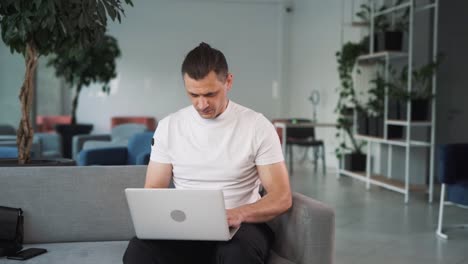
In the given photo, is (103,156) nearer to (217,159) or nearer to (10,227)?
(10,227)

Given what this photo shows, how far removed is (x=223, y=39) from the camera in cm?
1238

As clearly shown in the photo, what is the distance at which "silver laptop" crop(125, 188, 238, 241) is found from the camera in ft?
6.21

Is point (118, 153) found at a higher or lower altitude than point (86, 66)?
lower

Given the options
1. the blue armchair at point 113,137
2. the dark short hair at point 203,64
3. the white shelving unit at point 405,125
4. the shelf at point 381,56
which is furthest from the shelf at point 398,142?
the dark short hair at point 203,64

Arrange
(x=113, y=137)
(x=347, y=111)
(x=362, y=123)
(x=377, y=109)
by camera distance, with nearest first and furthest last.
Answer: (x=377, y=109) → (x=113, y=137) → (x=362, y=123) → (x=347, y=111)

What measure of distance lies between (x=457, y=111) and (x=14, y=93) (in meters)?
5.97

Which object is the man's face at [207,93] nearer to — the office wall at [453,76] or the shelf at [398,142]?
the shelf at [398,142]

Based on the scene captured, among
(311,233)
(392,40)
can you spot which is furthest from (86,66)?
(311,233)

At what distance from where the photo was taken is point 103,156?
5.24 metres

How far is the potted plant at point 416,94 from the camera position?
6184 millimetres

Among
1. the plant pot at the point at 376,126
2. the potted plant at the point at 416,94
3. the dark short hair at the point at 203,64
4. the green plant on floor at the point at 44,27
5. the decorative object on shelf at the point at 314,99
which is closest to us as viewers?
the dark short hair at the point at 203,64

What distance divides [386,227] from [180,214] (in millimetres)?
3417

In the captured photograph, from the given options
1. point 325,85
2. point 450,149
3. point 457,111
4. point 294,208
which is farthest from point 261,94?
point 294,208

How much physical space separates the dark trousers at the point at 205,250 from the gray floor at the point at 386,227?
6.25ft
